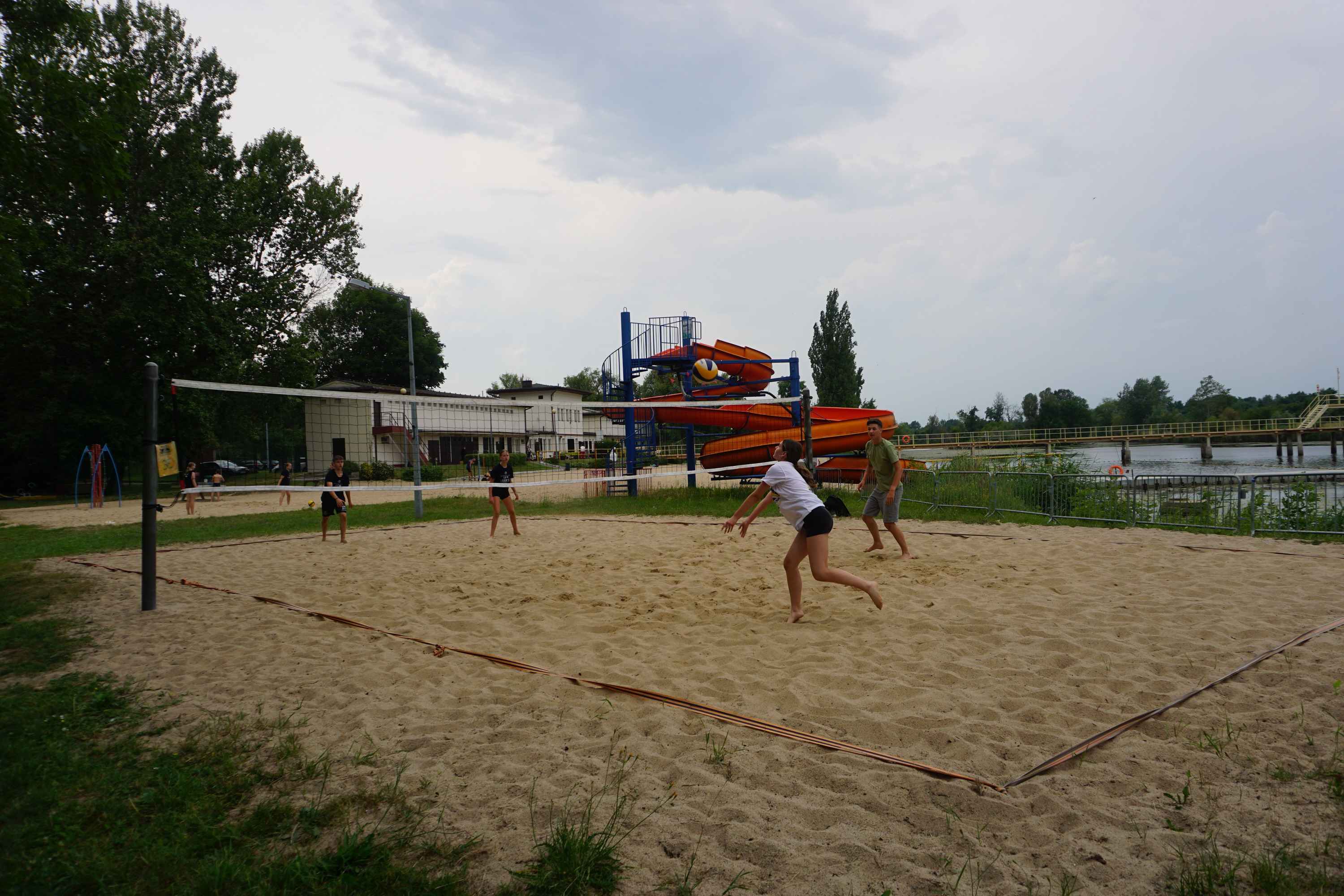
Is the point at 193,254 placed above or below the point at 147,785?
above

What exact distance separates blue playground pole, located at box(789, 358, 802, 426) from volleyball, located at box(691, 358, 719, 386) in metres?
2.05

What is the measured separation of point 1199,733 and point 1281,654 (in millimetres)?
1607

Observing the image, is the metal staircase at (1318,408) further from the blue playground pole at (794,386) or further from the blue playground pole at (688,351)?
the blue playground pole at (688,351)

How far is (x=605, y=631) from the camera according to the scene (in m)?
5.64

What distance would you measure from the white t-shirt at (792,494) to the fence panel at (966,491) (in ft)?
25.9

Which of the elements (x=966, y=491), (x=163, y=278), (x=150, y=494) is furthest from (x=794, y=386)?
(x=163, y=278)

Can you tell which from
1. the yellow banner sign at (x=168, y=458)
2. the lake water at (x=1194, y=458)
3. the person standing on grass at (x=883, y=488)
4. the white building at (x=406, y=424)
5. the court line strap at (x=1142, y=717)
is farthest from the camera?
the lake water at (x=1194, y=458)

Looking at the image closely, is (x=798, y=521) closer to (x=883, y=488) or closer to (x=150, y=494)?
(x=883, y=488)

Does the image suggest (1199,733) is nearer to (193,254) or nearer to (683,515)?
(683,515)

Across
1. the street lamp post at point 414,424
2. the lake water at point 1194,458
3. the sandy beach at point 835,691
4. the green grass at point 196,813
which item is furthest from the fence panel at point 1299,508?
the lake water at point 1194,458

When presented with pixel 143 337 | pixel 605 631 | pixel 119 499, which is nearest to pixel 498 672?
pixel 605 631

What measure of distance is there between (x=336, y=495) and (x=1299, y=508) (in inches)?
611

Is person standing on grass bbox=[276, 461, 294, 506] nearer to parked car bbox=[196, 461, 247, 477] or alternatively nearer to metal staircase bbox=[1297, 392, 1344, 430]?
parked car bbox=[196, 461, 247, 477]

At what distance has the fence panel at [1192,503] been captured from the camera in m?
10.2
